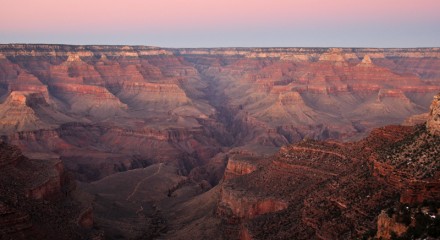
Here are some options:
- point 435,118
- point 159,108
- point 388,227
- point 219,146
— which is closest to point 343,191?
point 435,118

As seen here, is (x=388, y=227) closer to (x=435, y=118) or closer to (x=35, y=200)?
(x=435, y=118)

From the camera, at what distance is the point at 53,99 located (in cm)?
15375

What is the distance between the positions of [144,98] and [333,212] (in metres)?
139

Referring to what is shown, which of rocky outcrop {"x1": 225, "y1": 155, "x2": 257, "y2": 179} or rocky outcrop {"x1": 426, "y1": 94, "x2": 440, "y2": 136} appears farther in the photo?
rocky outcrop {"x1": 225, "y1": 155, "x2": 257, "y2": 179}

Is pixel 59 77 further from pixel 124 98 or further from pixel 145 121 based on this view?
pixel 145 121

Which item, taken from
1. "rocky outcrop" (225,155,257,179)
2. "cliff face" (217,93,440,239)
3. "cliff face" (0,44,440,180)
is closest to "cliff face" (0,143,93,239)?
"cliff face" (217,93,440,239)

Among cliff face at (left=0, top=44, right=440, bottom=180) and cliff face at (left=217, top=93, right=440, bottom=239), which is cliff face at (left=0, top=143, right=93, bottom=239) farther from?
cliff face at (left=0, top=44, right=440, bottom=180)

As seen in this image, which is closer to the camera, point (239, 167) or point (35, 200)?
point (35, 200)

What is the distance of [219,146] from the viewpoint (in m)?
123

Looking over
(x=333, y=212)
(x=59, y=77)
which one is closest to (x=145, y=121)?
(x=59, y=77)

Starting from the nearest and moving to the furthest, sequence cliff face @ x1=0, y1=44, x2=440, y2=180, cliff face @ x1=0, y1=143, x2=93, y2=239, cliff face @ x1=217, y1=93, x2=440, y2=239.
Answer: cliff face @ x1=217, y1=93, x2=440, y2=239, cliff face @ x1=0, y1=143, x2=93, y2=239, cliff face @ x1=0, y1=44, x2=440, y2=180

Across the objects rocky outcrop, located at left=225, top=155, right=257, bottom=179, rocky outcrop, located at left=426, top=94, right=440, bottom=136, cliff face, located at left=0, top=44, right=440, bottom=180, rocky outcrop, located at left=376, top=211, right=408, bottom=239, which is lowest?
cliff face, located at left=0, top=44, right=440, bottom=180

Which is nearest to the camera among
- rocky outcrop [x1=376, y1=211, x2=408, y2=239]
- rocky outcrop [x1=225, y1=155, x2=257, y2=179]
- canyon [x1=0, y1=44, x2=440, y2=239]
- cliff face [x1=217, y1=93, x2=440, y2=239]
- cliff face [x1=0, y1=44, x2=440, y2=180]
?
rocky outcrop [x1=376, y1=211, x2=408, y2=239]

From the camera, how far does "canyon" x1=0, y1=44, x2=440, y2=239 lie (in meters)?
37.1
